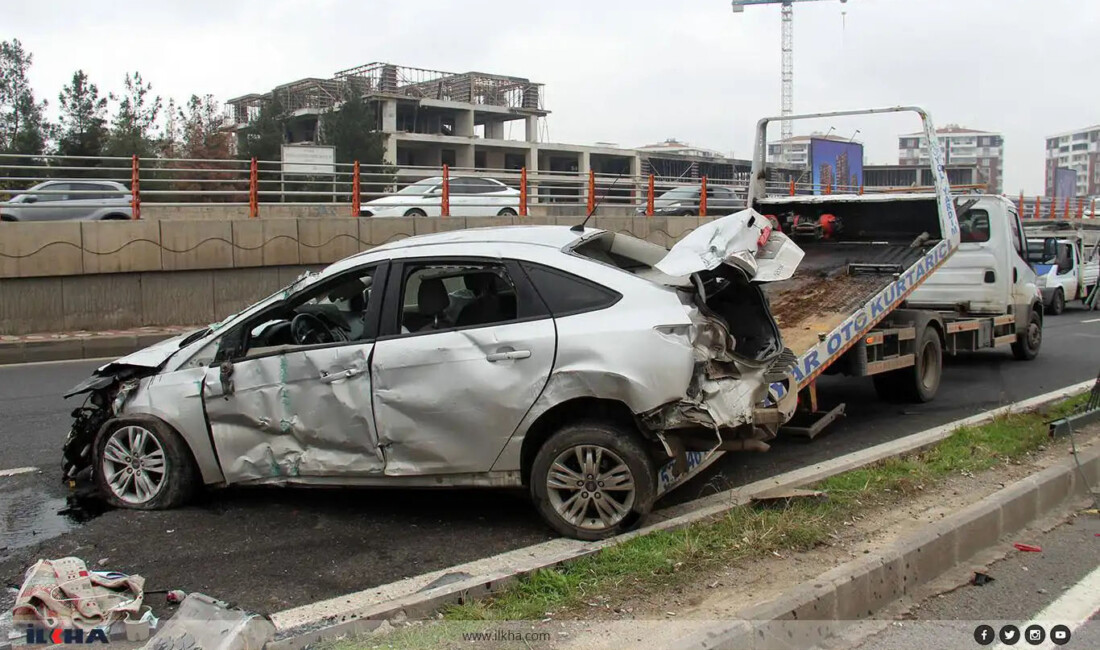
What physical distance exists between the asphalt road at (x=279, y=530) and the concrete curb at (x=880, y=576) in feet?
5.11

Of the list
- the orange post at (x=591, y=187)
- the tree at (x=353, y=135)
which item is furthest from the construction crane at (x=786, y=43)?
the orange post at (x=591, y=187)

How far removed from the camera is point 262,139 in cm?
5381

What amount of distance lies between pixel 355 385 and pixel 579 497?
1387 millimetres

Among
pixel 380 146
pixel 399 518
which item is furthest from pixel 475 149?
pixel 399 518

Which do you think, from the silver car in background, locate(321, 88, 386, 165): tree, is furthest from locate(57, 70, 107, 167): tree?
the silver car in background

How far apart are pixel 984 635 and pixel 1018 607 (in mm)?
433

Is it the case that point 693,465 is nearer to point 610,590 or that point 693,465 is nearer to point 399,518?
point 610,590

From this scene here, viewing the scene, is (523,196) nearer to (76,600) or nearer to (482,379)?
(482,379)

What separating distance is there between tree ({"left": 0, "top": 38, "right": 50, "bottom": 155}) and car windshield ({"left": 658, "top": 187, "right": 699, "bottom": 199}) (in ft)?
110

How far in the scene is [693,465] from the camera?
5.35 m

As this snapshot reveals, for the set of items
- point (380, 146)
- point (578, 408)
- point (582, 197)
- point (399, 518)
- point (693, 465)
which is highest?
point (380, 146)

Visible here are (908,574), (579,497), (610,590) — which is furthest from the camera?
(579,497)

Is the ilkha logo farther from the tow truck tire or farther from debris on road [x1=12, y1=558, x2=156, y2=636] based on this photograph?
the tow truck tire

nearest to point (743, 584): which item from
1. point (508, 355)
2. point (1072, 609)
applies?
point (1072, 609)
